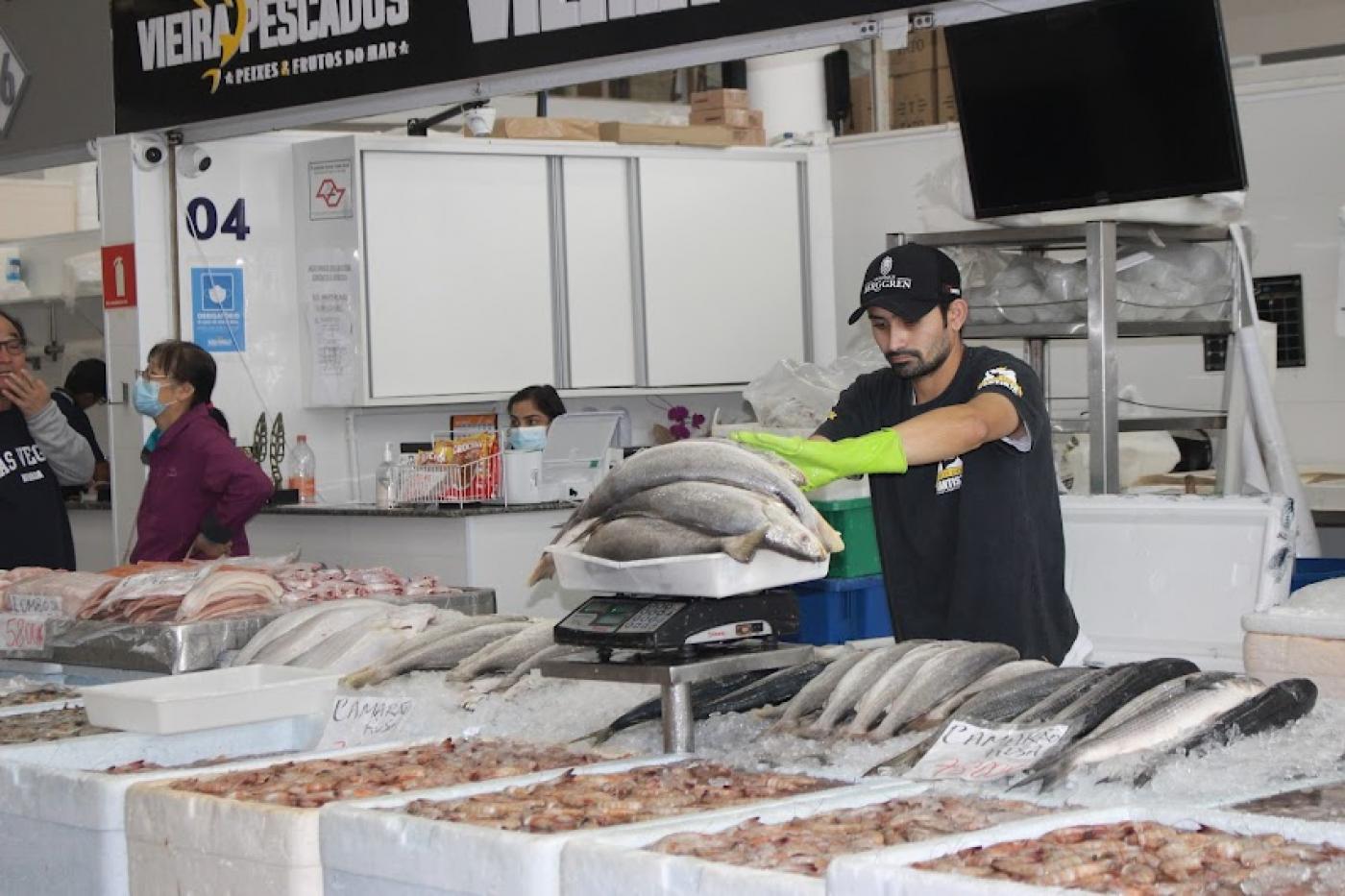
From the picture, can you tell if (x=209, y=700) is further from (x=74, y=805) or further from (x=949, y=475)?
(x=949, y=475)

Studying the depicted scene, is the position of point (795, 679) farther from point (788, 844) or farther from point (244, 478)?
point (244, 478)

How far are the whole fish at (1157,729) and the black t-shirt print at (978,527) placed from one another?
136 cm

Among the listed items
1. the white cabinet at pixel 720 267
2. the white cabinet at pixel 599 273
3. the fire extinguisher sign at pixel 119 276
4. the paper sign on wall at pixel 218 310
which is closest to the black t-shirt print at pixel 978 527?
the fire extinguisher sign at pixel 119 276

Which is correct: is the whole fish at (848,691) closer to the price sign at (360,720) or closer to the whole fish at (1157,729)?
the whole fish at (1157,729)

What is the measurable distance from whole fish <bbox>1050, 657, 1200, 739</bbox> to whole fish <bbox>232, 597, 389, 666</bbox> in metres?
1.88

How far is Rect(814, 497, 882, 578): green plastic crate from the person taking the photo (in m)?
6.37

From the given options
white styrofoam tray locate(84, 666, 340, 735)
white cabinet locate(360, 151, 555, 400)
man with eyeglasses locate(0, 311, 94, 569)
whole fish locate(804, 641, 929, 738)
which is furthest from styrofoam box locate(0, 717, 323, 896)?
white cabinet locate(360, 151, 555, 400)

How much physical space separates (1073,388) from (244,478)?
4362 millimetres

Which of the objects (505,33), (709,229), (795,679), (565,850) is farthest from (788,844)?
(709,229)

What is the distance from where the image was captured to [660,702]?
306cm

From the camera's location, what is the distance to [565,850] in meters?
2.19

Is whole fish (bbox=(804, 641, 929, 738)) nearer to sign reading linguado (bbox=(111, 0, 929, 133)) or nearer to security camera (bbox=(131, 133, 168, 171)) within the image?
sign reading linguado (bbox=(111, 0, 929, 133))

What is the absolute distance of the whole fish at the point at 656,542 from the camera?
2781 mm

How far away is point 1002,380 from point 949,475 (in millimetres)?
290
